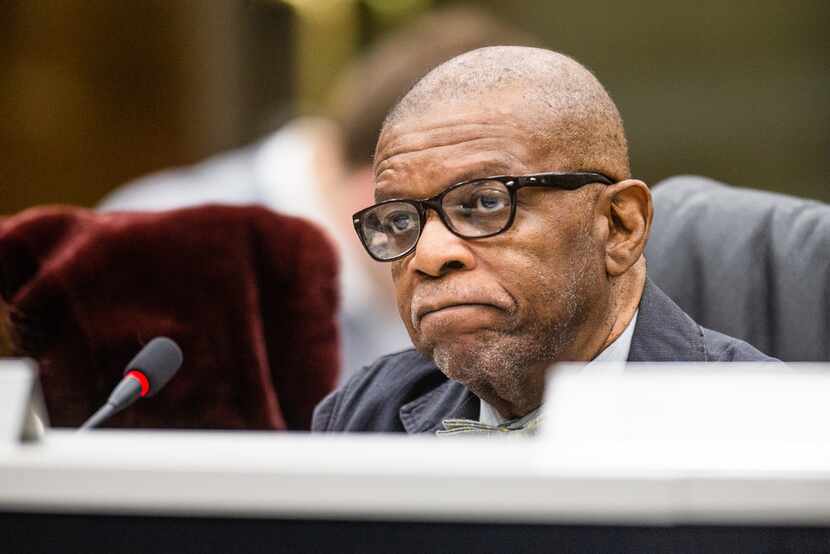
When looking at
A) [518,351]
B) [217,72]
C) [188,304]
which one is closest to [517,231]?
[518,351]

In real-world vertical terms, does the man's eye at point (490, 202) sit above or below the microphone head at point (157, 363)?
above

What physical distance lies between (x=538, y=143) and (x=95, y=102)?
3.43 m

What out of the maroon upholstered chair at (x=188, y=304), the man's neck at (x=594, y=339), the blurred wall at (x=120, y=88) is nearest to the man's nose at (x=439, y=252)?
the man's neck at (x=594, y=339)

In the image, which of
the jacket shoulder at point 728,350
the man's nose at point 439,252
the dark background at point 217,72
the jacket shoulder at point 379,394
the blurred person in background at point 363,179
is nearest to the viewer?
the man's nose at point 439,252

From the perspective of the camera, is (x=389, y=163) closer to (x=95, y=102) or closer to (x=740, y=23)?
(x=740, y=23)

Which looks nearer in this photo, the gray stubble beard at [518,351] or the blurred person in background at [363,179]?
the gray stubble beard at [518,351]

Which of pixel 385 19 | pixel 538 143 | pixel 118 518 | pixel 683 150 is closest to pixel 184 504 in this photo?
pixel 118 518

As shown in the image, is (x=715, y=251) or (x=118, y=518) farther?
(x=715, y=251)

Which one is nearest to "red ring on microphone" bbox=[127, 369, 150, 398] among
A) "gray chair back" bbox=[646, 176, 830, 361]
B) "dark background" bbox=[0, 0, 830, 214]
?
"gray chair back" bbox=[646, 176, 830, 361]

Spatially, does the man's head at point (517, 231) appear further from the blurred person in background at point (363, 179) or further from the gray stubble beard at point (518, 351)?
the blurred person in background at point (363, 179)

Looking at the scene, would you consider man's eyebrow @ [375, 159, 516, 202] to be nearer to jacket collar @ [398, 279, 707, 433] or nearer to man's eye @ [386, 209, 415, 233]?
man's eye @ [386, 209, 415, 233]

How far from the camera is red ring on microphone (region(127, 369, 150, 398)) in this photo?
1.20 meters

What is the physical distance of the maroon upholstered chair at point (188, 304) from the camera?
1.51 metres

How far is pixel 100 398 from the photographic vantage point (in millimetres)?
1486
